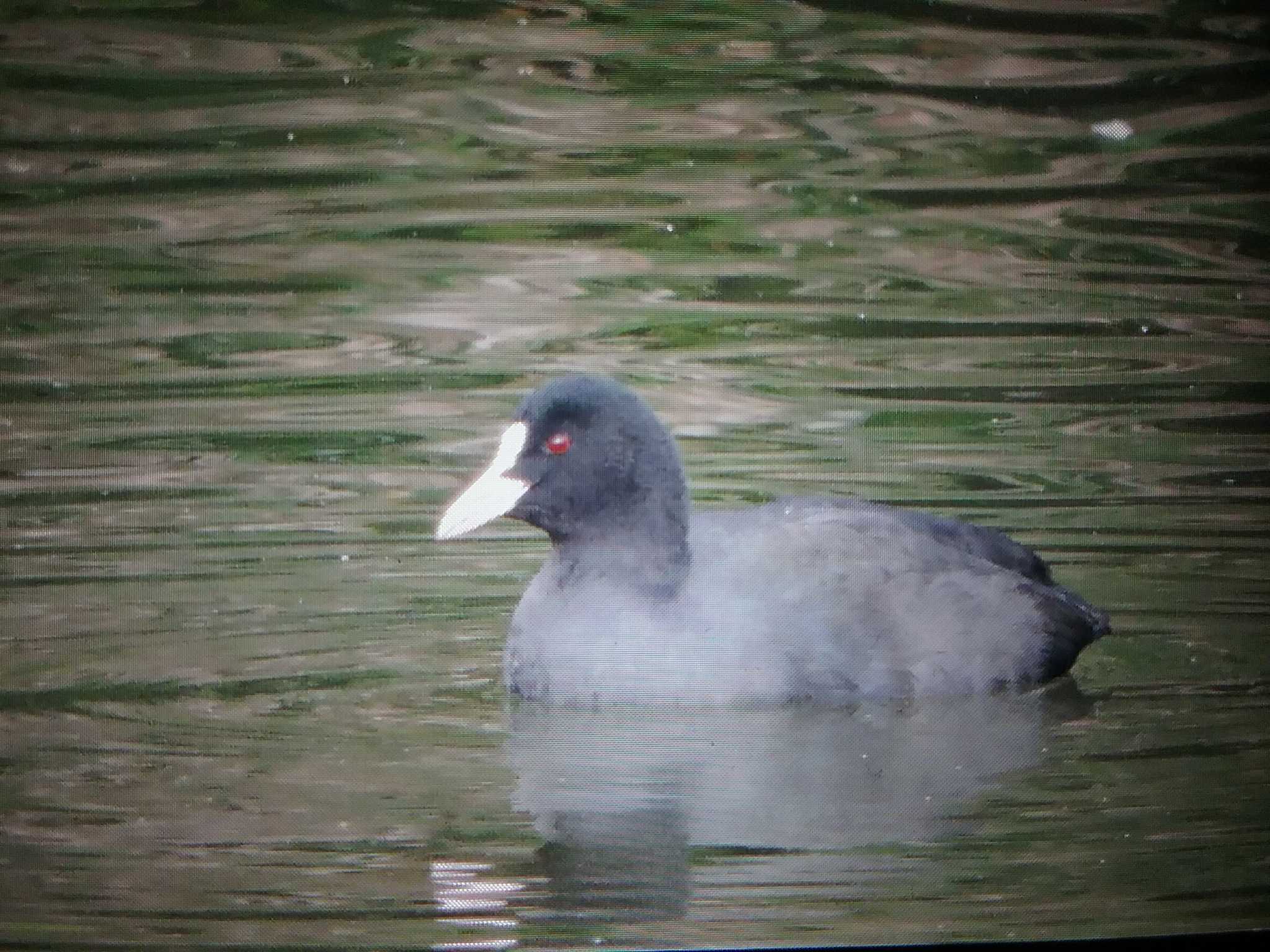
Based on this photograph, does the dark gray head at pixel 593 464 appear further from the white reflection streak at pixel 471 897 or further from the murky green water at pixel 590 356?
the white reflection streak at pixel 471 897

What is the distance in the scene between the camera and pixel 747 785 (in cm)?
378

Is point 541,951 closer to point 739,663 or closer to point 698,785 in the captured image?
point 698,785

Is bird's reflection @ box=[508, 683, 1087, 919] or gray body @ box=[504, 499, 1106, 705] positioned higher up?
gray body @ box=[504, 499, 1106, 705]

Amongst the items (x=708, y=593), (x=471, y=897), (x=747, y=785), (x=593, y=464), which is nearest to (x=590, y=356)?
(x=593, y=464)

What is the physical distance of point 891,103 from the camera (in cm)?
447

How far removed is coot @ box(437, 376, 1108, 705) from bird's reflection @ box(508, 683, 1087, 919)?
0.20 ft

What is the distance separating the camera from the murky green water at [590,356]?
390 cm

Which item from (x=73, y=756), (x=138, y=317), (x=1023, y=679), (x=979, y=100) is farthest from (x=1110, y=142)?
(x=73, y=756)

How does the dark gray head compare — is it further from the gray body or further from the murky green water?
the murky green water

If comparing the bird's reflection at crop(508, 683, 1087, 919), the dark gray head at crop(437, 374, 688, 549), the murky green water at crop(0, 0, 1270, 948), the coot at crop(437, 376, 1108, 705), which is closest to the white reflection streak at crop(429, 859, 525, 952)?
the bird's reflection at crop(508, 683, 1087, 919)

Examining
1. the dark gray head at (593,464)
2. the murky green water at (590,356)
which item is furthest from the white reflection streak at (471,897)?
the dark gray head at (593,464)

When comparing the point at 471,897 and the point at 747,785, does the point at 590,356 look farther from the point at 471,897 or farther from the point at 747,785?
the point at 471,897

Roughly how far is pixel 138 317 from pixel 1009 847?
200cm

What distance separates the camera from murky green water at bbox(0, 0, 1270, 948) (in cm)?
390
